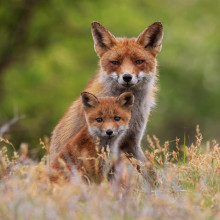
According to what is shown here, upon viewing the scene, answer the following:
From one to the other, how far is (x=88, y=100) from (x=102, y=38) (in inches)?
52.5

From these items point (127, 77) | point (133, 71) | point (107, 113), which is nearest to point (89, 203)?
point (107, 113)

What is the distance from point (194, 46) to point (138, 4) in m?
4.18

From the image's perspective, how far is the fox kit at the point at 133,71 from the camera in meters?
7.71

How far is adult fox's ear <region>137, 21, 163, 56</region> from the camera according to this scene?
800 centimetres

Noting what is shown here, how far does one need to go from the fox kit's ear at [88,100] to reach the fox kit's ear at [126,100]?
0.32 m

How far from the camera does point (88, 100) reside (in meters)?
7.29

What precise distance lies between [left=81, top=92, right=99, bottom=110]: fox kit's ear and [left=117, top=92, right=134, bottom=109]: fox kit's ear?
1.06 ft

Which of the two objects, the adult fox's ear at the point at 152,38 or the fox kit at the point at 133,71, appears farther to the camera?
the adult fox's ear at the point at 152,38

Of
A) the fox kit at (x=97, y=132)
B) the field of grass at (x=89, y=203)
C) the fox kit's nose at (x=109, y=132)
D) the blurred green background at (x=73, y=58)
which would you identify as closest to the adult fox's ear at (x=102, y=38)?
the fox kit at (x=97, y=132)

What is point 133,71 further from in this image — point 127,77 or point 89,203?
point 89,203

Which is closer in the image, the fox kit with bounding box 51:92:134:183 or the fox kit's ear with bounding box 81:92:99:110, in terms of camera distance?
the fox kit with bounding box 51:92:134:183

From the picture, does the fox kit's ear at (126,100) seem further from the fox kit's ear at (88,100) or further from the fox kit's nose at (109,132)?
the fox kit's nose at (109,132)

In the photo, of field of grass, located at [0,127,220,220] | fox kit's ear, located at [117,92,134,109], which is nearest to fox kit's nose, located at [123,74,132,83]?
fox kit's ear, located at [117,92,134,109]

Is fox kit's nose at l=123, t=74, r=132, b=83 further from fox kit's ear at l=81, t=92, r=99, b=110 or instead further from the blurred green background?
the blurred green background
